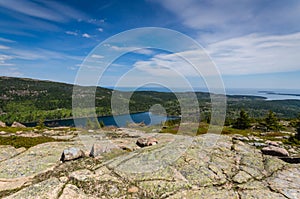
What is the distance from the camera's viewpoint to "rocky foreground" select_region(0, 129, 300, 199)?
9164 mm

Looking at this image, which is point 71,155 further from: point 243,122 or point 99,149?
point 243,122

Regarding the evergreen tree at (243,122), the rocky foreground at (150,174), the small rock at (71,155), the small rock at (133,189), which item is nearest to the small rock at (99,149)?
the rocky foreground at (150,174)

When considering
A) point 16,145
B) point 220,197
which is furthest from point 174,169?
point 16,145

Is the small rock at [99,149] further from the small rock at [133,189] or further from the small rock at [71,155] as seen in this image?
the small rock at [133,189]

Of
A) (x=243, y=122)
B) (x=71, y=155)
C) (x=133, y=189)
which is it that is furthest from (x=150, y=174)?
(x=243, y=122)

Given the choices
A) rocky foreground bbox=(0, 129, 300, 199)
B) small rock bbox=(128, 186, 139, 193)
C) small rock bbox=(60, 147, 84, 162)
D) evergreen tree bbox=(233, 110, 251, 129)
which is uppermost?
small rock bbox=(60, 147, 84, 162)

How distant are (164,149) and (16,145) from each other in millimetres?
13289

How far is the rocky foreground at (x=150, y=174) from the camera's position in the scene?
916 centimetres

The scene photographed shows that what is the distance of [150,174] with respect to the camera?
10680 mm

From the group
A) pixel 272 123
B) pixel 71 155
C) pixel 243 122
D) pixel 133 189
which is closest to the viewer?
pixel 133 189

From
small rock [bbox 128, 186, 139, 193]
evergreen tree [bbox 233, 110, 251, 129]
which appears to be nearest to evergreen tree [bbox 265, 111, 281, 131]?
evergreen tree [bbox 233, 110, 251, 129]

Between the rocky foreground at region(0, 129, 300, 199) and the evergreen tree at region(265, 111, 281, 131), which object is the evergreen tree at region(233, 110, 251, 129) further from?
the rocky foreground at region(0, 129, 300, 199)

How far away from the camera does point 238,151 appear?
14.9m

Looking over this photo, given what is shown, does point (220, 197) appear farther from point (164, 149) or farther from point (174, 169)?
point (164, 149)
